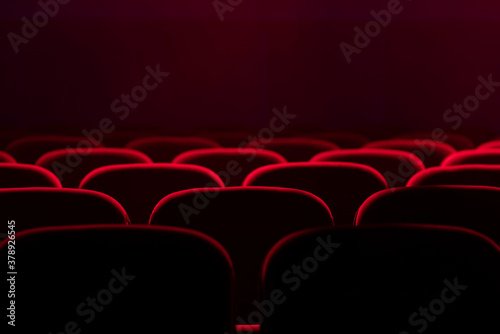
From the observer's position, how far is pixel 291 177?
8.96ft

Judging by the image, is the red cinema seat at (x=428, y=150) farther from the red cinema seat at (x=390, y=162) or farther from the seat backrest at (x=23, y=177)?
the seat backrest at (x=23, y=177)

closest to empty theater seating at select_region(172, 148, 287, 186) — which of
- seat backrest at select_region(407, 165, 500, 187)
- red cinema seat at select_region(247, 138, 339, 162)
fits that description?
red cinema seat at select_region(247, 138, 339, 162)

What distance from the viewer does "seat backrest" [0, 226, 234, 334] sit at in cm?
153

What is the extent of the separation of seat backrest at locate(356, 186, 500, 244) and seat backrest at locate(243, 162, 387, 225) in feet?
1.71

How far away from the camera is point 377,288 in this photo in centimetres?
155

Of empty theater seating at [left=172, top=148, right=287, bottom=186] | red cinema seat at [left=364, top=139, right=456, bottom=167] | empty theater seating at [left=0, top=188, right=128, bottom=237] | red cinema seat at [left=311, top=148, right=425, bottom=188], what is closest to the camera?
empty theater seating at [left=0, top=188, right=128, bottom=237]

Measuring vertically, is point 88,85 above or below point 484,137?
above

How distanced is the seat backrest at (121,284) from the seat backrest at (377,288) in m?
0.15

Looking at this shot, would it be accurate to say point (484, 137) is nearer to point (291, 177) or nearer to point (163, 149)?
point (163, 149)

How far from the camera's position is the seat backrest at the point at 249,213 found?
2098 mm

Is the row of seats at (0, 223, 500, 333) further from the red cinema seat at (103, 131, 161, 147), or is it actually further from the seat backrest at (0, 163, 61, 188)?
the red cinema seat at (103, 131, 161, 147)

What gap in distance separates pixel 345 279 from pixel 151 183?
1352mm

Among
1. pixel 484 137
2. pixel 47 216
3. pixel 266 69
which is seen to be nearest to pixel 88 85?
pixel 266 69

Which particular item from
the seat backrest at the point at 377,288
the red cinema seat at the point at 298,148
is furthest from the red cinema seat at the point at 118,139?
the seat backrest at the point at 377,288
